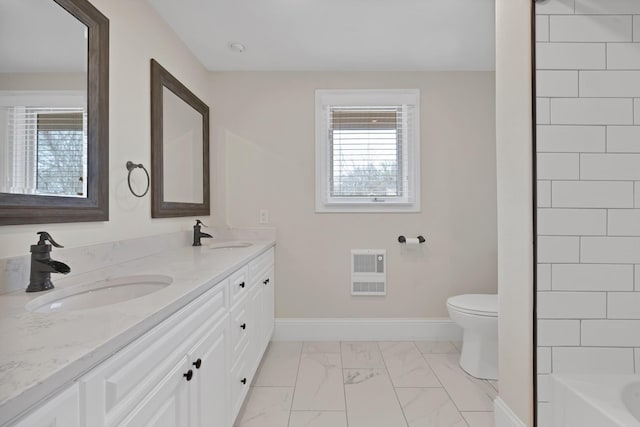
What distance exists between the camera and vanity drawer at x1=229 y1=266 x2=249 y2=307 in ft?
4.67

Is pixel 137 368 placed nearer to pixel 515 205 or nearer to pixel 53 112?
pixel 53 112

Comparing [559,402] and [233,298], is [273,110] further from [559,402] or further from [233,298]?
[559,402]

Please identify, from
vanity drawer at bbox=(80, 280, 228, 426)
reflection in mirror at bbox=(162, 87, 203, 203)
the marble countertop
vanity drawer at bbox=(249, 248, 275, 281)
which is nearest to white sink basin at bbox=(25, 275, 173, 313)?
the marble countertop

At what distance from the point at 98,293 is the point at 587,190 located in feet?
6.19

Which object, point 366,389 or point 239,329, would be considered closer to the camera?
point 239,329

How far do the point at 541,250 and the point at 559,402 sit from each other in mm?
575

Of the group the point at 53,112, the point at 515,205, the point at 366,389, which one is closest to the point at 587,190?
the point at 515,205

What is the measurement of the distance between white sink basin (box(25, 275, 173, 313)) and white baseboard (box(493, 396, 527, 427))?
1519mm

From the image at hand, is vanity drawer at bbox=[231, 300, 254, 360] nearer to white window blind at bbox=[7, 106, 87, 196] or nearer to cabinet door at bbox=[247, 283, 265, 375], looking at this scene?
cabinet door at bbox=[247, 283, 265, 375]

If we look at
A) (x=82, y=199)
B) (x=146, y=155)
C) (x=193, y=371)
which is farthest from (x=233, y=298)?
(x=146, y=155)

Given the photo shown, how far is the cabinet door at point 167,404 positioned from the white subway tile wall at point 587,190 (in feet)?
4.33

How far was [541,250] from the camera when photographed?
1.21m

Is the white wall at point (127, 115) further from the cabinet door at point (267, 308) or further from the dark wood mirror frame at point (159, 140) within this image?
the cabinet door at point (267, 308)

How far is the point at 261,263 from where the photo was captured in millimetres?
2049
